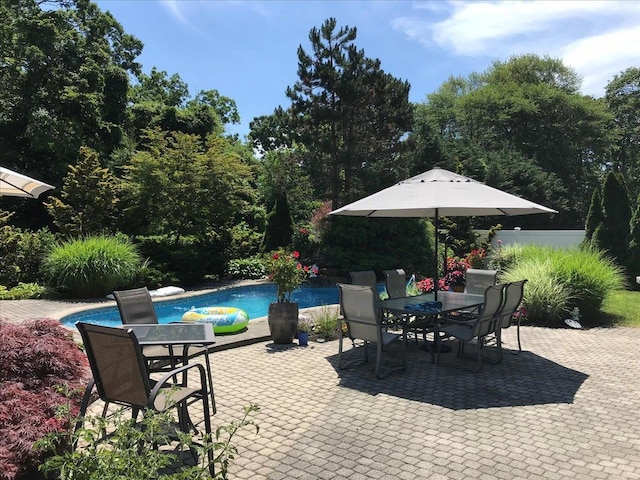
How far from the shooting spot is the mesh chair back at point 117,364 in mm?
2947

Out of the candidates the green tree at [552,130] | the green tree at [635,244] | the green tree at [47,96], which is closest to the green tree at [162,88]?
the green tree at [47,96]

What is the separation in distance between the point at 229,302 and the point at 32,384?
10189 millimetres

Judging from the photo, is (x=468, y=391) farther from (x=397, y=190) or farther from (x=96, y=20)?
(x=96, y=20)

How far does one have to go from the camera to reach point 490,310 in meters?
5.70

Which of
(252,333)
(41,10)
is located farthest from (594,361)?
(41,10)

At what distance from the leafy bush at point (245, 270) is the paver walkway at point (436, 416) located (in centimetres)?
988

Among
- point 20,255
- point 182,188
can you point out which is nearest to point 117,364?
point 20,255

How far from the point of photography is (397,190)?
20.7 ft

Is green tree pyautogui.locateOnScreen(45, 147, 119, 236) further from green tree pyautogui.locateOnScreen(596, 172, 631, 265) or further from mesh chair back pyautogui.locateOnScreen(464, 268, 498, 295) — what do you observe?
green tree pyautogui.locateOnScreen(596, 172, 631, 265)

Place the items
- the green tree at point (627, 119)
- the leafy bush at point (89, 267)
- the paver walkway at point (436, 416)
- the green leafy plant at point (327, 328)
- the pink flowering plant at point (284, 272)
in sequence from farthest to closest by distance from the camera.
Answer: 1. the green tree at point (627, 119)
2. the leafy bush at point (89, 267)
3. the green leafy plant at point (327, 328)
4. the pink flowering plant at point (284, 272)
5. the paver walkway at point (436, 416)

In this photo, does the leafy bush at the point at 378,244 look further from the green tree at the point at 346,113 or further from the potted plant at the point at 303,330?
the potted plant at the point at 303,330

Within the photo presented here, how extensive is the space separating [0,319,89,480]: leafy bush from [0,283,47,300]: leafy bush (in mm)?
8502

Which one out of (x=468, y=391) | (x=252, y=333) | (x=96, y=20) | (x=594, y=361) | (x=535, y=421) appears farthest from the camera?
(x=96, y=20)

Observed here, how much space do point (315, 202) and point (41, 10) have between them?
1488 centimetres
